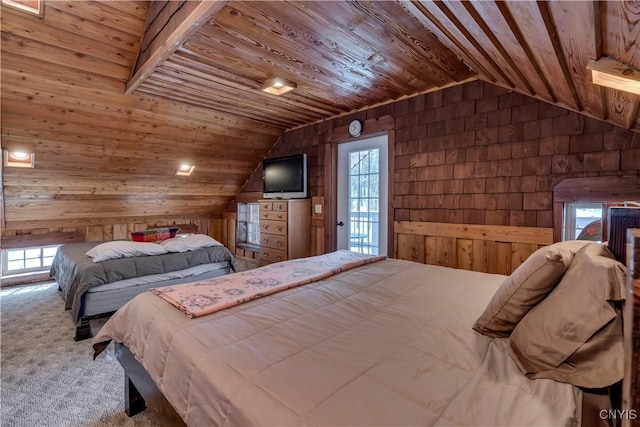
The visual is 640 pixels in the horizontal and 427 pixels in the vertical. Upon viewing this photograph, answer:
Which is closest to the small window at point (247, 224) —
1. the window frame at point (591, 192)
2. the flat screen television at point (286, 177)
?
the flat screen television at point (286, 177)

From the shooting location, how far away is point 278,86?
125 inches

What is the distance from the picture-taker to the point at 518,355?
1.03m

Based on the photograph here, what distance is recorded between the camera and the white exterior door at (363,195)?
391 centimetres

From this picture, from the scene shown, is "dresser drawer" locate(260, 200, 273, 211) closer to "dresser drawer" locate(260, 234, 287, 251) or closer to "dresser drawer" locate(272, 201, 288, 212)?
"dresser drawer" locate(272, 201, 288, 212)

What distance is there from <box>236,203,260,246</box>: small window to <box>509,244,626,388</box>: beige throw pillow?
531 cm

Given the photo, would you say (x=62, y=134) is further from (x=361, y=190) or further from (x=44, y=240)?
(x=361, y=190)

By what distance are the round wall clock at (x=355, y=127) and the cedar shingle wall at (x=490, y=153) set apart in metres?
0.19

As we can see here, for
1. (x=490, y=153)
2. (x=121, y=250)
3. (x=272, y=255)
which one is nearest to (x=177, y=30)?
(x=121, y=250)

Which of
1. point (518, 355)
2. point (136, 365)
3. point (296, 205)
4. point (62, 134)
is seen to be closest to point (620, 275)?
point (518, 355)

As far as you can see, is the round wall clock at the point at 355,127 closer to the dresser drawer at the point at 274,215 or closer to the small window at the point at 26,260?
the dresser drawer at the point at 274,215

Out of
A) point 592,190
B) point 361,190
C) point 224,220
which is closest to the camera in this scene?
point 592,190

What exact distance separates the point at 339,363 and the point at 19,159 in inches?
190

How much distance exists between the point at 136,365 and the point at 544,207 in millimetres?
3213

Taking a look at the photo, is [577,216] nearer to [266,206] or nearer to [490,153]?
[490,153]
